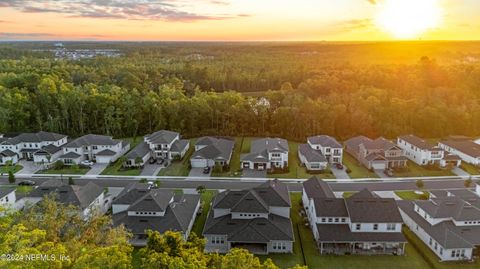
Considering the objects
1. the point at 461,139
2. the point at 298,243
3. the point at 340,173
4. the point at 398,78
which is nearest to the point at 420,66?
the point at 398,78

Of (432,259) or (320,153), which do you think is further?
(320,153)

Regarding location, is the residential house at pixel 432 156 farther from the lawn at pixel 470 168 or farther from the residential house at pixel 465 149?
the residential house at pixel 465 149

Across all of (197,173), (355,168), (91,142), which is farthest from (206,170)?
(355,168)

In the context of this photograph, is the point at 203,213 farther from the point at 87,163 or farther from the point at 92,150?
the point at 92,150

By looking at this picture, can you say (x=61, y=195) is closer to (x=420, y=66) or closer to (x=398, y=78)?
(x=398, y=78)

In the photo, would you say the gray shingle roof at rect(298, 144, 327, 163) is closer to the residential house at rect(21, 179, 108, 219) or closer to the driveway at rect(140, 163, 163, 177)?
the driveway at rect(140, 163, 163, 177)

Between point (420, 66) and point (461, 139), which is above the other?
point (420, 66)
